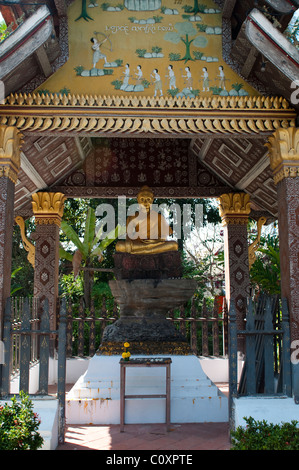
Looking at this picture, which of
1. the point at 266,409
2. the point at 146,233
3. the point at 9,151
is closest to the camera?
the point at 266,409

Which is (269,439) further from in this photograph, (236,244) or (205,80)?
(236,244)

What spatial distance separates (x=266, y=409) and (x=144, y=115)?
3.66 m

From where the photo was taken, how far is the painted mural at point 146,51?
5.81 meters

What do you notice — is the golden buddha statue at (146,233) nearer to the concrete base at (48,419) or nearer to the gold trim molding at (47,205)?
the gold trim molding at (47,205)

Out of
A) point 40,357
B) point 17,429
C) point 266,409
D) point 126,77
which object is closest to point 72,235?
point 126,77

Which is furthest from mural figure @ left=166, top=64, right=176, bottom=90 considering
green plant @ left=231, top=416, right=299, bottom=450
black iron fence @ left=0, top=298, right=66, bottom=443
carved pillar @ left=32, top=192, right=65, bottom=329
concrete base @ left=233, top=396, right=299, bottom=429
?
carved pillar @ left=32, top=192, right=65, bottom=329

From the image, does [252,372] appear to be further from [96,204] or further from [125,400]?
[96,204]

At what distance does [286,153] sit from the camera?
5.53 meters

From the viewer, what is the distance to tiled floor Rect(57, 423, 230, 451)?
4.75 meters

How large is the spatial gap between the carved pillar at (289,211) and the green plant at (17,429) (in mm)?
2827
